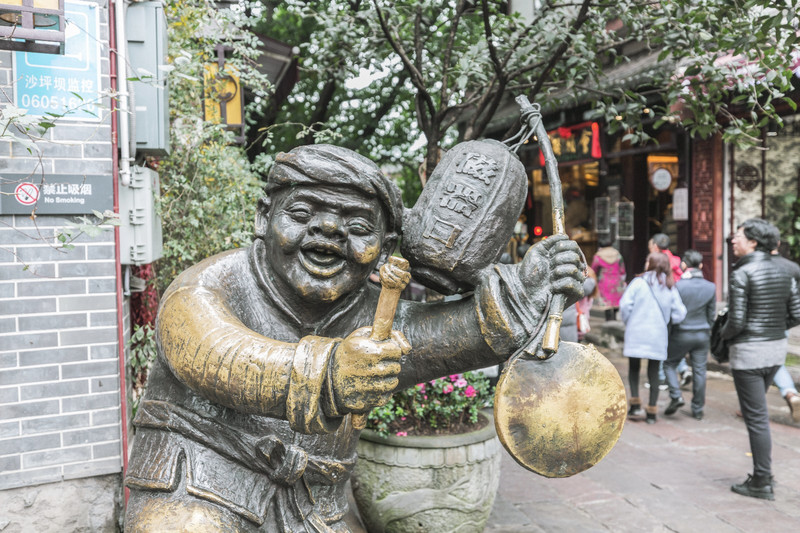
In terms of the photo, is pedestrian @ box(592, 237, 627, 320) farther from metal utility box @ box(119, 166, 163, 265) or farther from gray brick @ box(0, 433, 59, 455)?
gray brick @ box(0, 433, 59, 455)

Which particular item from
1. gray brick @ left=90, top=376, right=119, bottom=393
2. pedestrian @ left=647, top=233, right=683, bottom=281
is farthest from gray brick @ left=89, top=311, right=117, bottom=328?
pedestrian @ left=647, top=233, right=683, bottom=281

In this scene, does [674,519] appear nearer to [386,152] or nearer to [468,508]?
[468,508]

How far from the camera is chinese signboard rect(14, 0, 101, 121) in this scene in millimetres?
3119

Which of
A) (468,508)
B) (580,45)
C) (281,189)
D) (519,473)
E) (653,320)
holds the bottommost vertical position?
(519,473)

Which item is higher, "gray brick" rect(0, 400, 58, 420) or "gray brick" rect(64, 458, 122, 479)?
"gray brick" rect(0, 400, 58, 420)

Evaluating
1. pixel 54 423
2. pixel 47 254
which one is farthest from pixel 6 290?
pixel 54 423

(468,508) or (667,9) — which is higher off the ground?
(667,9)

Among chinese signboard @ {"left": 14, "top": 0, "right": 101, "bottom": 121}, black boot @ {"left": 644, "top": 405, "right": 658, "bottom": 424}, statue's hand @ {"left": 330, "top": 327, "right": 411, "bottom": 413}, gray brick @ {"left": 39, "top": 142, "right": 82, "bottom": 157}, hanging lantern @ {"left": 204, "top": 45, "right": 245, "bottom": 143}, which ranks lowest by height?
black boot @ {"left": 644, "top": 405, "right": 658, "bottom": 424}

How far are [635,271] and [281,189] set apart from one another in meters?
11.3

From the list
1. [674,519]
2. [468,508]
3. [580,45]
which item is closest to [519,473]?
[674,519]

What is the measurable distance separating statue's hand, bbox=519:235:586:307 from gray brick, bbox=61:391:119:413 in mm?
2463

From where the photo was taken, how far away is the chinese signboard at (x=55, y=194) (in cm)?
310

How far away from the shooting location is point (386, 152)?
39.9ft

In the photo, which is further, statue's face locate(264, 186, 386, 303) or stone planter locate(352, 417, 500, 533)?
stone planter locate(352, 417, 500, 533)
